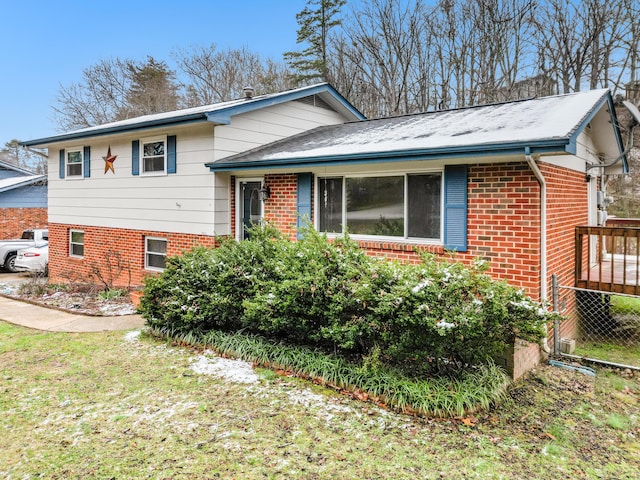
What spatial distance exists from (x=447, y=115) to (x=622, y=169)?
504 centimetres

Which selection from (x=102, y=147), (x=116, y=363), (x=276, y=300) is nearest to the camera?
(x=276, y=300)

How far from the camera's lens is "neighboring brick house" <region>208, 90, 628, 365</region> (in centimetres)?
630

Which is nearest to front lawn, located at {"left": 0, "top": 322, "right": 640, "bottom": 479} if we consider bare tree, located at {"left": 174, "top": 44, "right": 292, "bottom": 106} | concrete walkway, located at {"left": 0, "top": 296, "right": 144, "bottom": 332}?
concrete walkway, located at {"left": 0, "top": 296, "right": 144, "bottom": 332}

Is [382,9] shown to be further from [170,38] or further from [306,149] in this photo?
[306,149]

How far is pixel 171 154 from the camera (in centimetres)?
1054

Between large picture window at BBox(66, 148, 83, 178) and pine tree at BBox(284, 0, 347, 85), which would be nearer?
large picture window at BBox(66, 148, 83, 178)

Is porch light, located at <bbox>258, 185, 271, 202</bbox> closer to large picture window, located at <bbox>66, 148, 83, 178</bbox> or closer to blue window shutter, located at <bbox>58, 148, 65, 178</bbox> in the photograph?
large picture window, located at <bbox>66, 148, 83, 178</bbox>

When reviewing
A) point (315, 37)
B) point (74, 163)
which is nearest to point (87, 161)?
point (74, 163)

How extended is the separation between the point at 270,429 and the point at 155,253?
8196 millimetres

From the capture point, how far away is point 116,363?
239 inches

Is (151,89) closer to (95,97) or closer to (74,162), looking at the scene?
(95,97)

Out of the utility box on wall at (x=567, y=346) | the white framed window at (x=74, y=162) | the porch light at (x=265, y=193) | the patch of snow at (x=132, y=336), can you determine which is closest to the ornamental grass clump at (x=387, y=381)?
the patch of snow at (x=132, y=336)

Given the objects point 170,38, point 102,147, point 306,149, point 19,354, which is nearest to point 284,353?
point 19,354

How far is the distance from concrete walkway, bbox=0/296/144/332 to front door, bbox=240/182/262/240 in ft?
9.70
